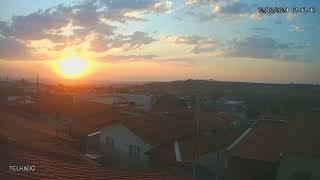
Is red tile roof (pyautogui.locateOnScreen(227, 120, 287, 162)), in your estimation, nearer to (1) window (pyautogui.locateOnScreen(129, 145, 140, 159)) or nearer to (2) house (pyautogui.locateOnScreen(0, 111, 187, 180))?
(1) window (pyautogui.locateOnScreen(129, 145, 140, 159))

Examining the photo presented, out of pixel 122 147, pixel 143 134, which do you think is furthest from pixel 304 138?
pixel 122 147

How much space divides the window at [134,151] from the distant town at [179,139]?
3 cm

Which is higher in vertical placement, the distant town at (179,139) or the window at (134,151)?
the distant town at (179,139)

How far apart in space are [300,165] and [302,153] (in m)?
0.22

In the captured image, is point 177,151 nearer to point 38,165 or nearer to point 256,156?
point 256,156

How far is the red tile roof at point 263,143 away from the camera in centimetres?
732

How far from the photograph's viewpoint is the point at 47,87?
2077cm

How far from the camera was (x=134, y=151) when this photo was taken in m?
10.5

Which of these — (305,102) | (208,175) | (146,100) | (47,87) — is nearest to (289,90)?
(305,102)

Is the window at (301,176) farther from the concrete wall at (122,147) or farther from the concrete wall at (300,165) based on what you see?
the concrete wall at (122,147)

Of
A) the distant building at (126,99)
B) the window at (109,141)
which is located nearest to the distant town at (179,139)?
the window at (109,141)

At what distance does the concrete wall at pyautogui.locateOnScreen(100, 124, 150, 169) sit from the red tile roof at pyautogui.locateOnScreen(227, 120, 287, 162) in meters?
2.76

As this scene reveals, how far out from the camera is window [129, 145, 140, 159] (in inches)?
408

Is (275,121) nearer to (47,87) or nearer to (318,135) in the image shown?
(318,135)
